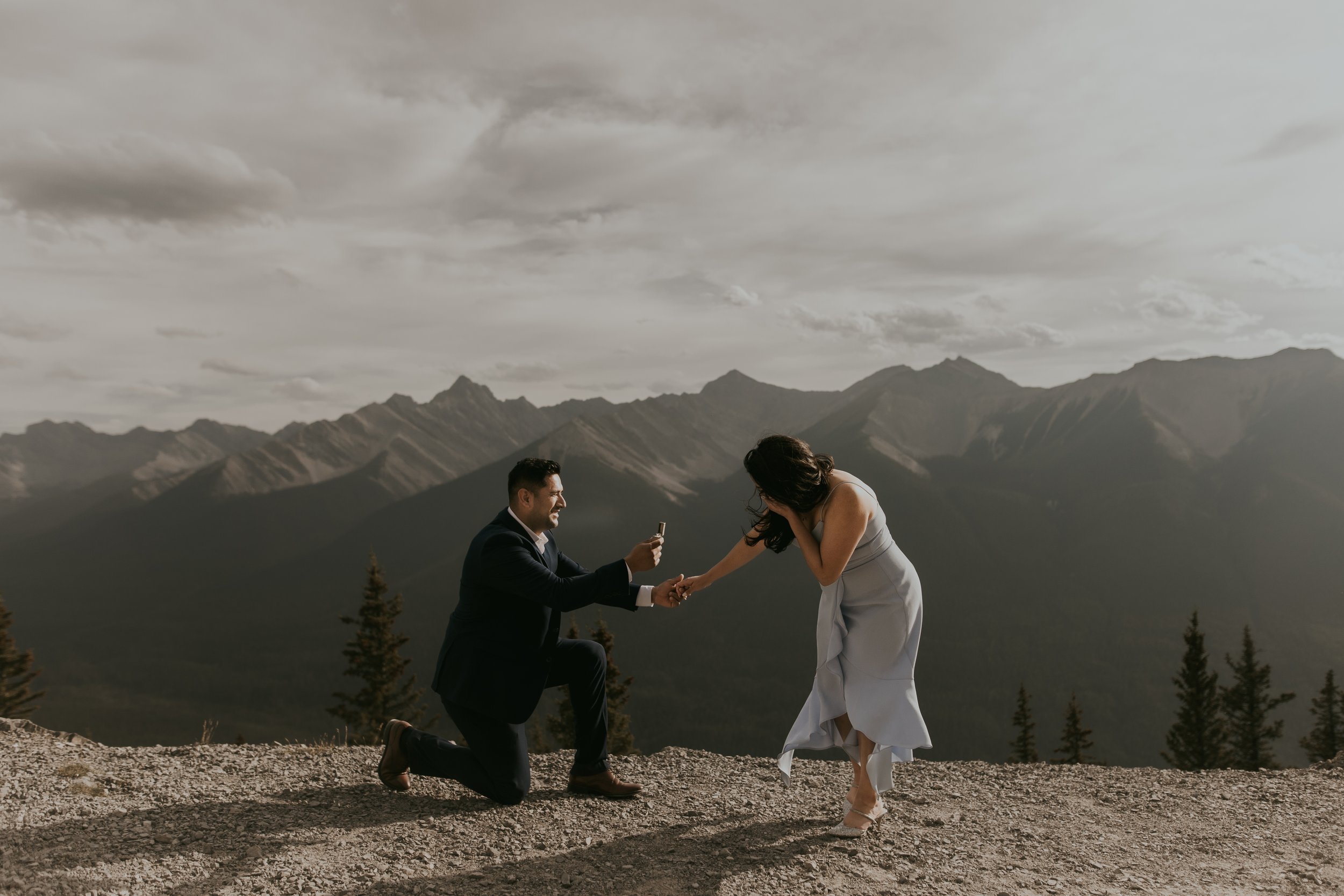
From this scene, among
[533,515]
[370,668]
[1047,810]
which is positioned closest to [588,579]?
[533,515]

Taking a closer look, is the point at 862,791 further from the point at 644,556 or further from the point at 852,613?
the point at 644,556

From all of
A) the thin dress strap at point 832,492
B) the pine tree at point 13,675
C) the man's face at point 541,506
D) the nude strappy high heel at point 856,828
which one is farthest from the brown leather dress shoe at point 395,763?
the pine tree at point 13,675

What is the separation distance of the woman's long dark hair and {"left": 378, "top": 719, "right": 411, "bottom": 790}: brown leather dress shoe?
353cm

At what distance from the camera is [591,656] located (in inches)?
272

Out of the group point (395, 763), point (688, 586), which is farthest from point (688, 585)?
point (395, 763)

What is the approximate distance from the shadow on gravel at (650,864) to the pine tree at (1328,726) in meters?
53.6

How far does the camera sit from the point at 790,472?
19.5 ft

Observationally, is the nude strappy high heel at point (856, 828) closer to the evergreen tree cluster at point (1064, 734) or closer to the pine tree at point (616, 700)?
Answer: the pine tree at point (616, 700)

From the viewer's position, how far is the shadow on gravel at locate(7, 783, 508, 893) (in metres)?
5.34

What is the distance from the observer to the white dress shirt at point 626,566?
6529 millimetres

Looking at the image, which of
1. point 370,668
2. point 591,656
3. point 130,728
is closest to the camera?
point 591,656

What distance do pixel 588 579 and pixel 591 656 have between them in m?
1.06

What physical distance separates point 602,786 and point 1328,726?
5752 centimetres

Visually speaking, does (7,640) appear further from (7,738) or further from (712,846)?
(712,846)
